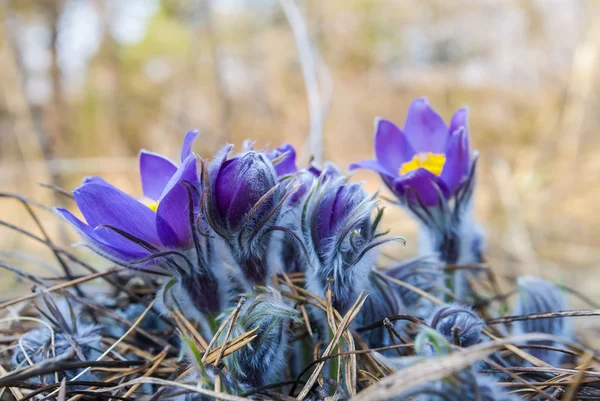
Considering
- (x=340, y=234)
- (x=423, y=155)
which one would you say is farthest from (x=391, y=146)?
(x=340, y=234)

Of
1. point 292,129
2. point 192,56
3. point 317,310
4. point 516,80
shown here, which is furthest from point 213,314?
point 516,80

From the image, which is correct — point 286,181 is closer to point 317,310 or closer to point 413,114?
point 317,310

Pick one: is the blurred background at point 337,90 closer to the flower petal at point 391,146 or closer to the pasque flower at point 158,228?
the flower petal at point 391,146

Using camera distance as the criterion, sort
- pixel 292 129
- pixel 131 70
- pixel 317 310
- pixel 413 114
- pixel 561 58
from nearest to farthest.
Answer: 1. pixel 317 310
2. pixel 413 114
3. pixel 561 58
4. pixel 292 129
5. pixel 131 70

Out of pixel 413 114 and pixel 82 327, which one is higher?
pixel 413 114

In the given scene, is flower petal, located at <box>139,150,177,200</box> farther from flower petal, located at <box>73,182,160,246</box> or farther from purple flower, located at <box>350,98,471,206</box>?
purple flower, located at <box>350,98,471,206</box>

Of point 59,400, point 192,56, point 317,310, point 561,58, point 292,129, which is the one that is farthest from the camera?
point 292,129

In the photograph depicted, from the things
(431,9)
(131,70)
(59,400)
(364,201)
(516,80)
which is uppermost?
(431,9)
